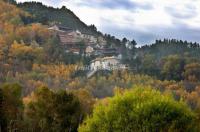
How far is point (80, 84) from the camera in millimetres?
93188

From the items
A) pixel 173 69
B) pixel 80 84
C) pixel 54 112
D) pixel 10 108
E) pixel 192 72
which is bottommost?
pixel 80 84

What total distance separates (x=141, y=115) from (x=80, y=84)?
63779mm

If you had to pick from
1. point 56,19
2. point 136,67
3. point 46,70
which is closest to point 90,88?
point 46,70

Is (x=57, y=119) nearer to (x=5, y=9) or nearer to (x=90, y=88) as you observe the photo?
(x=90, y=88)

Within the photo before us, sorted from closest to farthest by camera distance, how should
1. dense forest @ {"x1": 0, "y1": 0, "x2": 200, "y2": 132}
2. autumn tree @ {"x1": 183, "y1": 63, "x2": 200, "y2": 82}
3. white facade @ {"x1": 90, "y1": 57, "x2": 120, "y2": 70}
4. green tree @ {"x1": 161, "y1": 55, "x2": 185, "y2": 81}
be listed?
dense forest @ {"x1": 0, "y1": 0, "x2": 200, "y2": 132} < green tree @ {"x1": 161, "y1": 55, "x2": 185, "y2": 81} < autumn tree @ {"x1": 183, "y1": 63, "x2": 200, "y2": 82} < white facade @ {"x1": 90, "y1": 57, "x2": 120, "y2": 70}

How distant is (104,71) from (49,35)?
24.8 meters

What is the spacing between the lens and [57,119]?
3741 centimetres

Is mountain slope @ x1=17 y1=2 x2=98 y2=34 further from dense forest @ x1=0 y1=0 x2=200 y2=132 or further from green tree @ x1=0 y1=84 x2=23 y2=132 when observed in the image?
green tree @ x1=0 y1=84 x2=23 y2=132

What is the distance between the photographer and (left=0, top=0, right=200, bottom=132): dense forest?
99.0 ft

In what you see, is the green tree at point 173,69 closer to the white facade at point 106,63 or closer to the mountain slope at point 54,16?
the white facade at point 106,63

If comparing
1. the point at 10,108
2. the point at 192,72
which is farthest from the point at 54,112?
the point at 192,72

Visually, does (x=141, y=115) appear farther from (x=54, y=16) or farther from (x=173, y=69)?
(x=54, y=16)

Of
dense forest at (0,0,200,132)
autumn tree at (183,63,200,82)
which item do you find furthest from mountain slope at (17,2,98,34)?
autumn tree at (183,63,200,82)

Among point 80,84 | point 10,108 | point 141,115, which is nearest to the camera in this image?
point 141,115
